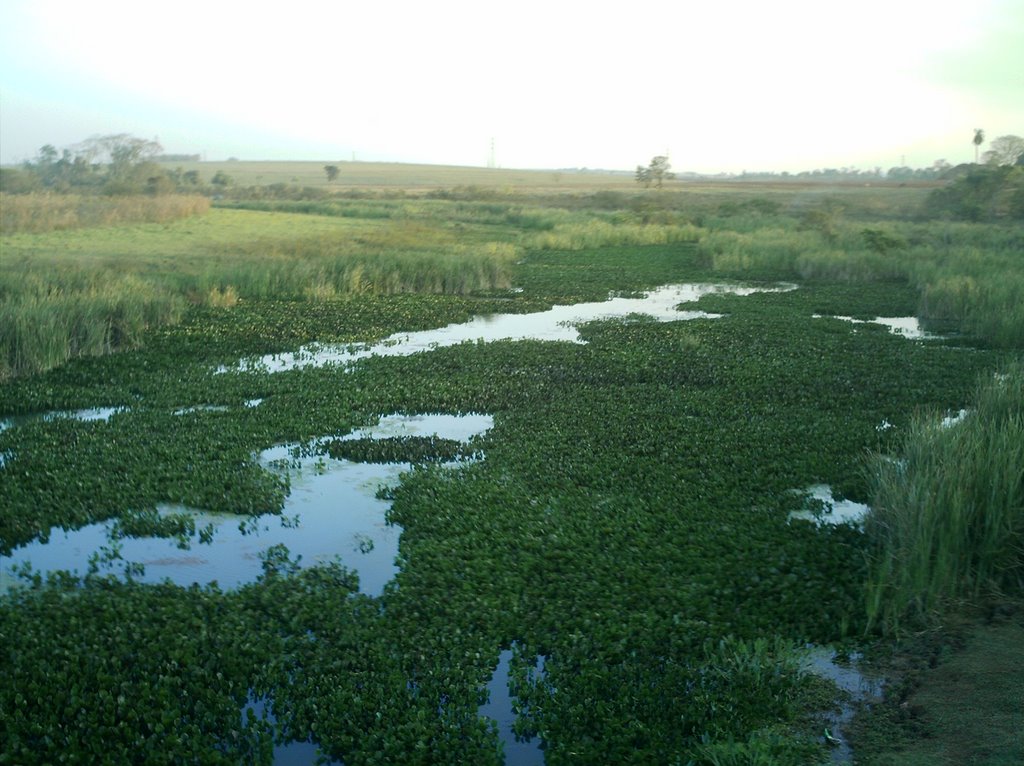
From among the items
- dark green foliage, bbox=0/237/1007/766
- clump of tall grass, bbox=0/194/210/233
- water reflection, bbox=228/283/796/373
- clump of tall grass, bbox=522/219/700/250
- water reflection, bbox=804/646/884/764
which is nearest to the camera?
water reflection, bbox=804/646/884/764

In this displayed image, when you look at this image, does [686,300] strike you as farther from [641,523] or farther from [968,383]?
[641,523]

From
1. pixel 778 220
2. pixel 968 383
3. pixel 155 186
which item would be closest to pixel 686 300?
pixel 968 383

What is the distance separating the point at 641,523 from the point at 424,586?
2.01 metres

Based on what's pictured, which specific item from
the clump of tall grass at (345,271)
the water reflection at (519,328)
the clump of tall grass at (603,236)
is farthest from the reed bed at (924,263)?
the clump of tall grass at (345,271)

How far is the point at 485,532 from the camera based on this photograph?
26.1 feet

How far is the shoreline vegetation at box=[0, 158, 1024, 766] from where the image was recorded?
5387mm


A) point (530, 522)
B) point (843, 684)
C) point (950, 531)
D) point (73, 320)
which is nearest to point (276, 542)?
point (530, 522)

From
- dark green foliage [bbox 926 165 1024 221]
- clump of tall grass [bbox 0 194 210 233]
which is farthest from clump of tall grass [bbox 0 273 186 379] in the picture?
dark green foliage [bbox 926 165 1024 221]

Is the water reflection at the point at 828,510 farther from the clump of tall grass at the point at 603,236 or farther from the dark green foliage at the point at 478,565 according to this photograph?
the clump of tall grass at the point at 603,236

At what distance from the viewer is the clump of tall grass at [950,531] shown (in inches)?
264

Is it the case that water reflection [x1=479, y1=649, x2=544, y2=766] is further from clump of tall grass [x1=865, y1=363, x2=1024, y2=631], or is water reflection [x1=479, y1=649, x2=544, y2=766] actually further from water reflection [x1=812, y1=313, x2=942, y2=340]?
water reflection [x1=812, y1=313, x2=942, y2=340]

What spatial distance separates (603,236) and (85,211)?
19289 millimetres

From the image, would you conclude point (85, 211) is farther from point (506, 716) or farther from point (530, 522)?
point (506, 716)

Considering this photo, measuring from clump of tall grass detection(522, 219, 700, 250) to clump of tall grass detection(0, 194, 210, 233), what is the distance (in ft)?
47.7
